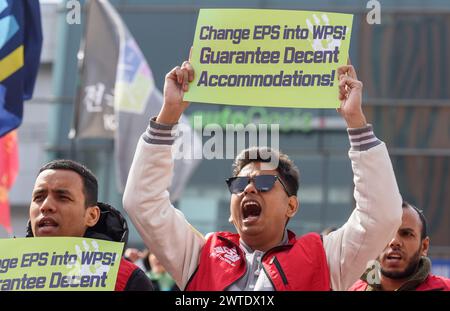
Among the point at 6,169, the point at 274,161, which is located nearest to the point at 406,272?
the point at 274,161

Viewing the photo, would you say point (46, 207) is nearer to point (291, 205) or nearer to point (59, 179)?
point (59, 179)

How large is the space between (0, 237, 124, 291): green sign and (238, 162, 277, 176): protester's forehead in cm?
61

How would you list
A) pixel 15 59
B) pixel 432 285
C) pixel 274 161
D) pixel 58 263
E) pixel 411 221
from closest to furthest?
1. pixel 58 263
2. pixel 274 161
3. pixel 432 285
4. pixel 411 221
5. pixel 15 59

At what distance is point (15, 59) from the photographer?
630 cm

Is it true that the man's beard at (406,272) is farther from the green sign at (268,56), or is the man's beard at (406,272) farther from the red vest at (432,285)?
the green sign at (268,56)

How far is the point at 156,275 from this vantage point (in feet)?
27.4

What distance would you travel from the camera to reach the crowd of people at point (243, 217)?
3.85 meters

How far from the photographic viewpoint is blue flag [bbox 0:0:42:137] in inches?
245

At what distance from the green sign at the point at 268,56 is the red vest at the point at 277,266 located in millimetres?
578

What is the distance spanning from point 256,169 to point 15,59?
2.69 metres

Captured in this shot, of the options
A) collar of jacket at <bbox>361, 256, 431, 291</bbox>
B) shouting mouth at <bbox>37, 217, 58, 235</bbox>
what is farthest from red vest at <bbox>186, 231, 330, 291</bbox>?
collar of jacket at <bbox>361, 256, 431, 291</bbox>
